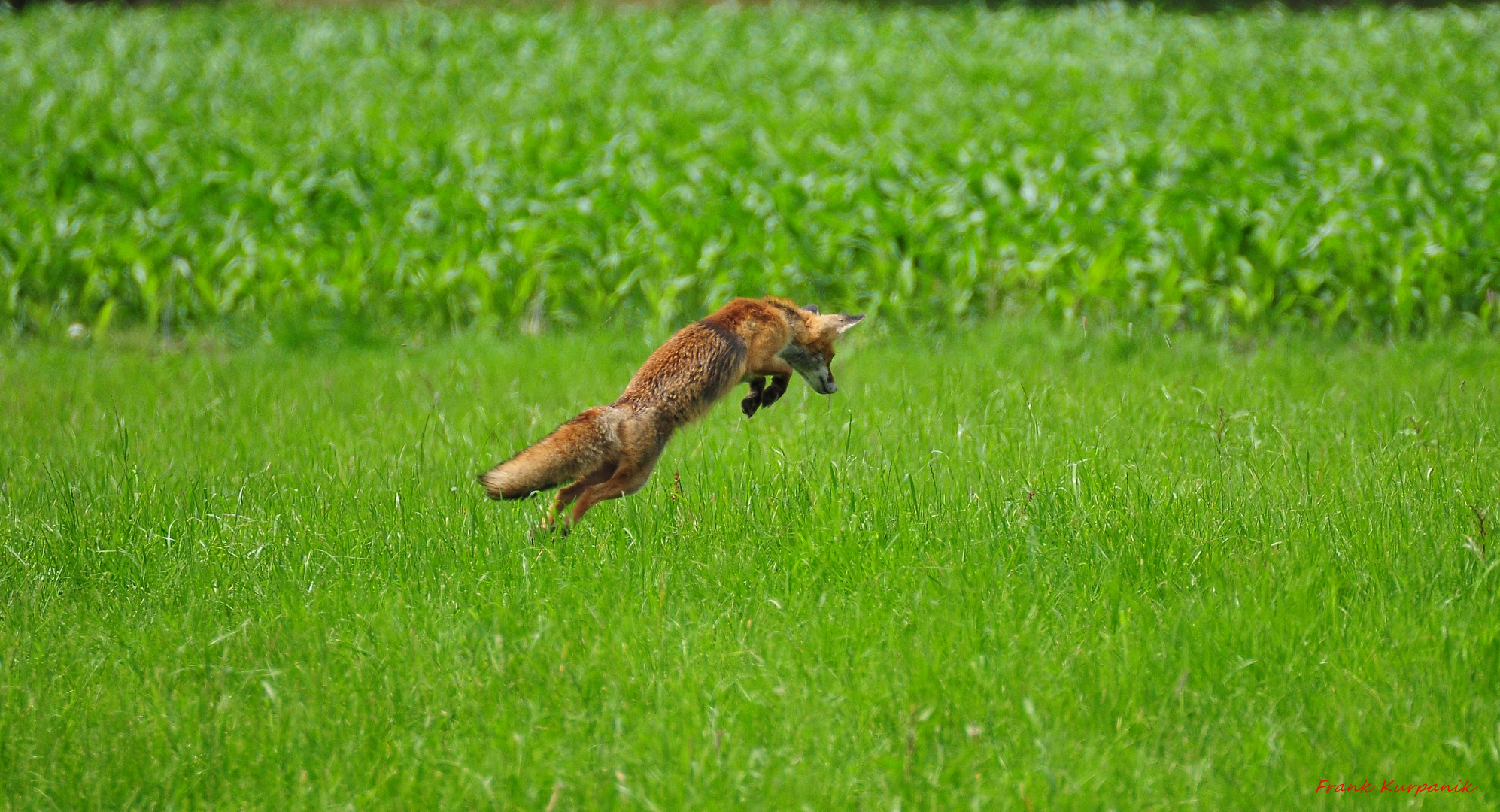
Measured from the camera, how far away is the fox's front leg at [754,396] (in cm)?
404

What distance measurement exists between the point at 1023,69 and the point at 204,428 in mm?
12885

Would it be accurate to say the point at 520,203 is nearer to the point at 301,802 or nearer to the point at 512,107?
the point at 512,107

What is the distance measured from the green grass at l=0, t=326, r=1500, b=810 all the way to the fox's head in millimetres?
448

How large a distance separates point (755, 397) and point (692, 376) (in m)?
0.40

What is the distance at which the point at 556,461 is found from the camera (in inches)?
145

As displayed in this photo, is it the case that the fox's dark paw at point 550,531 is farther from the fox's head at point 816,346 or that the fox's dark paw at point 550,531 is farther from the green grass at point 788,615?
the fox's head at point 816,346

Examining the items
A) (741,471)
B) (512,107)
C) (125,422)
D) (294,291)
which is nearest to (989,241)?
(741,471)

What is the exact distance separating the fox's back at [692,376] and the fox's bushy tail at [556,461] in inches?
5.7

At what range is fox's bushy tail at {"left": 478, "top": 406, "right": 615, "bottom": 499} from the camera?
3.65m

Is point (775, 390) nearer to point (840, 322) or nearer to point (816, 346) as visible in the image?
point (816, 346)

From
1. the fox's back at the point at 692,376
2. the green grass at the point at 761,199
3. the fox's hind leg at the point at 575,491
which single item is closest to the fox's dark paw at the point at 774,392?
the fox's back at the point at 692,376
